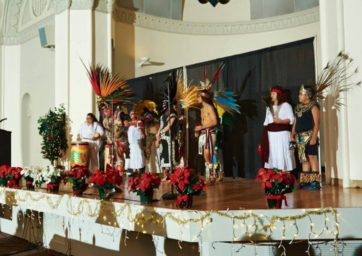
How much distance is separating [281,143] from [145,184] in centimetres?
253

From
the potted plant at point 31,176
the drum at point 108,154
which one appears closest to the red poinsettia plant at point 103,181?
the potted plant at point 31,176

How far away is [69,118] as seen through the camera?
10.1 meters

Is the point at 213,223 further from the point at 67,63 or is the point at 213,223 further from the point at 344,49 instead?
the point at 67,63

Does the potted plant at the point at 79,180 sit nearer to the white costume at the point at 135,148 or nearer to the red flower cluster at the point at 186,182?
the red flower cluster at the point at 186,182

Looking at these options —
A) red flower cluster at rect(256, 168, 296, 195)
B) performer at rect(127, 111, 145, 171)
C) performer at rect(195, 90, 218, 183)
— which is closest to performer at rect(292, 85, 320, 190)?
performer at rect(195, 90, 218, 183)

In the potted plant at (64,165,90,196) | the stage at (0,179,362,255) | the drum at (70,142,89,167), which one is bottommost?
the stage at (0,179,362,255)

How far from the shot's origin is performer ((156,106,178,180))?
7.63 meters

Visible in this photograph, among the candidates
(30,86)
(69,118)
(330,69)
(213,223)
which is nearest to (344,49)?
(330,69)

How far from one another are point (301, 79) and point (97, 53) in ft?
16.2

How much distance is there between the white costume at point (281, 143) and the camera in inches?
235

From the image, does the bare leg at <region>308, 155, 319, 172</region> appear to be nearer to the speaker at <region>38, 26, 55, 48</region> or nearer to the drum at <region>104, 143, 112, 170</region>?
the drum at <region>104, 143, 112, 170</region>

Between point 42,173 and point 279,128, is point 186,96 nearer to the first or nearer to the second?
point 279,128

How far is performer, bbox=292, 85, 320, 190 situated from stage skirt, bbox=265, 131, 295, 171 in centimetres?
40

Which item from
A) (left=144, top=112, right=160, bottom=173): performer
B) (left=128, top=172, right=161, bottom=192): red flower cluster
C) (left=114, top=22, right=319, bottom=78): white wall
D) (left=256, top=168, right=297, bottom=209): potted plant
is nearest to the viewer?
(left=256, top=168, right=297, bottom=209): potted plant
